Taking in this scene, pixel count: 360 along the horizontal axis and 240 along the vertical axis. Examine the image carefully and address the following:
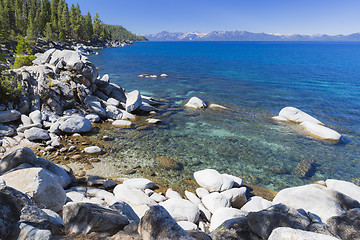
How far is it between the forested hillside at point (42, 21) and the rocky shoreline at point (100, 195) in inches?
2094

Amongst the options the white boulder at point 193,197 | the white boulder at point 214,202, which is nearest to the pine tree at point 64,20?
the white boulder at point 193,197

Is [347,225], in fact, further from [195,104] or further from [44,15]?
[44,15]

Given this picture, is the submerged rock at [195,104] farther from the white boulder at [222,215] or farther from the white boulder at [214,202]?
the white boulder at [222,215]

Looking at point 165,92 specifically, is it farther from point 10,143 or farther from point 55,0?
point 55,0

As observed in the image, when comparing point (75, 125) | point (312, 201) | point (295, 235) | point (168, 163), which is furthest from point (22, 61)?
point (312, 201)

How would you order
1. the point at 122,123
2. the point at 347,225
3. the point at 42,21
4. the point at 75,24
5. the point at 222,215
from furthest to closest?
1. the point at 75,24
2. the point at 42,21
3. the point at 122,123
4. the point at 222,215
5. the point at 347,225

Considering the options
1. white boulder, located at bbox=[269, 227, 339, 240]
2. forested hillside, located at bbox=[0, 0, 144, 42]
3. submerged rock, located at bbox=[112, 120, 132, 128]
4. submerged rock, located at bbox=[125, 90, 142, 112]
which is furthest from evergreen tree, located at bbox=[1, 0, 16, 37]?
white boulder, located at bbox=[269, 227, 339, 240]

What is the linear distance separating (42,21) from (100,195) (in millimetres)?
114790

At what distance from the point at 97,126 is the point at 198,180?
40.6 ft

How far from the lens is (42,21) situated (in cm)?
9375

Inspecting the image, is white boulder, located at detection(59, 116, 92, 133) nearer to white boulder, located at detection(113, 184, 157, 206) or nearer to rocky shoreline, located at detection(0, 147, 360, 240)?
rocky shoreline, located at detection(0, 147, 360, 240)

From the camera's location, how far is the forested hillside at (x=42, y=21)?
241 feet

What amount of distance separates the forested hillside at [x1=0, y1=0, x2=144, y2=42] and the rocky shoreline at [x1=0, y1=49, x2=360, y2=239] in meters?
53.2

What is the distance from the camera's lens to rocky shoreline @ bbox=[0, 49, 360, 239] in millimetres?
4832
